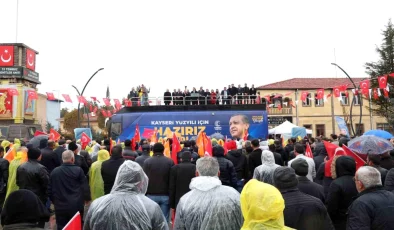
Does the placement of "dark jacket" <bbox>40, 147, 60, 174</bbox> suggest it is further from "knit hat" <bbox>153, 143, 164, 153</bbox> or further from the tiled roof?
the tiled roof

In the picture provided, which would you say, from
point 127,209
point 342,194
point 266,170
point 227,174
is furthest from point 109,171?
point 342,194

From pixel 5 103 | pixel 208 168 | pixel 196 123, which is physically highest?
pixel 5 103

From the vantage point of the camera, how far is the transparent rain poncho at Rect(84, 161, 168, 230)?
11.0 feet

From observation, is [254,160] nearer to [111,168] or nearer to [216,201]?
[111,168]

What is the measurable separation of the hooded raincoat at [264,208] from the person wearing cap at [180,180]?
400 cm

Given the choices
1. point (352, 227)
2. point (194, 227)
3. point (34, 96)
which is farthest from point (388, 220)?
point (34, 96)

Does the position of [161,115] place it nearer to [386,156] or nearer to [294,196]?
[386,156]

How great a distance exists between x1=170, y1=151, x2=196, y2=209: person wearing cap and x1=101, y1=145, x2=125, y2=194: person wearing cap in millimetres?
994

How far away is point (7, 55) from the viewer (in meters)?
50.5

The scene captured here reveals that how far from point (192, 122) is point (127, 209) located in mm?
19688

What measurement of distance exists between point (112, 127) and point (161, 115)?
9.42 feet

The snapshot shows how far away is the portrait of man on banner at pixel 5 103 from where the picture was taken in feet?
151

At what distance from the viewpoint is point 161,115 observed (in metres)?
23.1

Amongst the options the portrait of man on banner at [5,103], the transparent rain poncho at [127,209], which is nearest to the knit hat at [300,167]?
the transparent rain poncho at [127,209]
